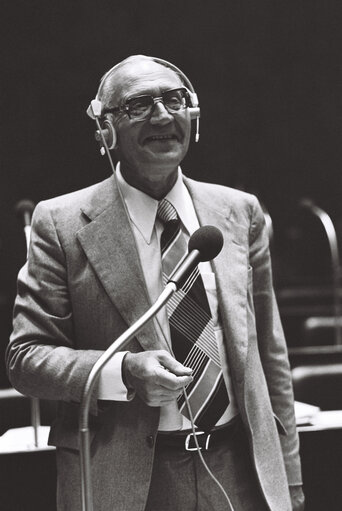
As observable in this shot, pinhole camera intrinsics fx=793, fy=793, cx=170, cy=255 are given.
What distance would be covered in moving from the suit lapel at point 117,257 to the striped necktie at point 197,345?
49 mm

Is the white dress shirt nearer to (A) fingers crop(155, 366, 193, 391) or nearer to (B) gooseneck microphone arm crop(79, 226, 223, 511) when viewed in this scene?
(A) fingers crop(155, 366, 193, 391)

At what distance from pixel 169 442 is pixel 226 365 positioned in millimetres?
Result: 198

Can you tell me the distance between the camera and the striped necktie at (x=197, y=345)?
1596mm

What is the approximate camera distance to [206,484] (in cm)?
159

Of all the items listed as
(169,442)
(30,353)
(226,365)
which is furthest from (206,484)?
(30,353)

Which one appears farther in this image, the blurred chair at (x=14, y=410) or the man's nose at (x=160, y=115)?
the blurred chair at (x=14, y=410)

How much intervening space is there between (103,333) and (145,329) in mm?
90

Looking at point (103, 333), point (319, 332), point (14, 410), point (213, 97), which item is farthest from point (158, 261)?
point (213, 97)

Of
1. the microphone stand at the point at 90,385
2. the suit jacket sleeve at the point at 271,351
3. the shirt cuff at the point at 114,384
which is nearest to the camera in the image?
the microphone stand at the point at 90,385

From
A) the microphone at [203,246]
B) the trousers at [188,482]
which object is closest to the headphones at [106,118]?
the microphone at [203,246]

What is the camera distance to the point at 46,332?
1585mm

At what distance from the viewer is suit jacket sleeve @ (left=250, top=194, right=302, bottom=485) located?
1.81 meters

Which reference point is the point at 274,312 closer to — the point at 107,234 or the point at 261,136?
the point at 107,234

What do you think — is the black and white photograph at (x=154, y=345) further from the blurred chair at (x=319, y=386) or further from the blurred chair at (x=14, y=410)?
the blurred chair at (x=319, y=386)
